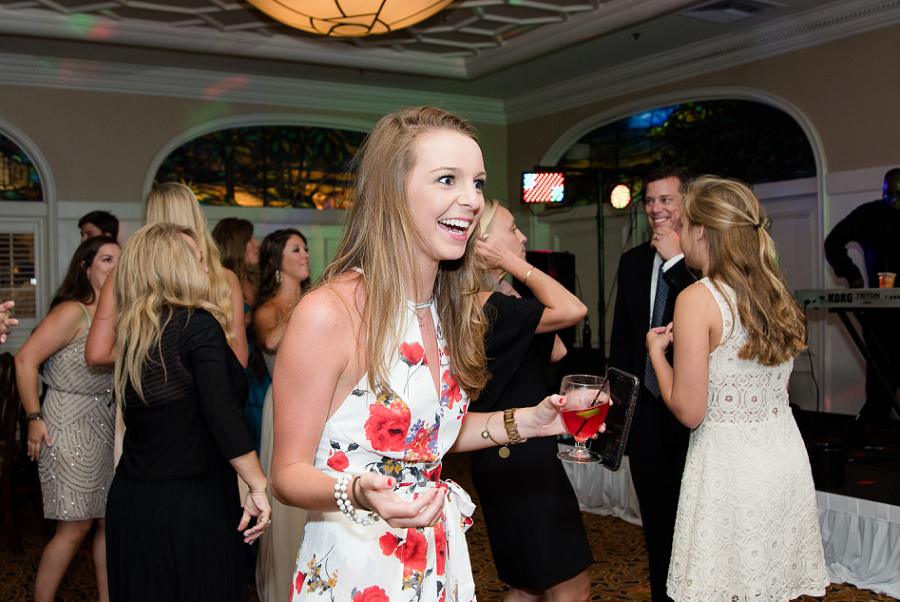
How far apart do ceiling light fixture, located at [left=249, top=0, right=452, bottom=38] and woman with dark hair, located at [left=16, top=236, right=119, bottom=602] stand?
205 centimetres

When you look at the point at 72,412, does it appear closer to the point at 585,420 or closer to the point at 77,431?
the point at 77,431

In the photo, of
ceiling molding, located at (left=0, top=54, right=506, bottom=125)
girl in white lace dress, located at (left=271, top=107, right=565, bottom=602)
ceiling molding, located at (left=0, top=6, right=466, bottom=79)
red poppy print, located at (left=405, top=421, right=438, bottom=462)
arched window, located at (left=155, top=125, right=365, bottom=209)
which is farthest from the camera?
arched window, located at (left=155, top=125, right=365, bottom=209)

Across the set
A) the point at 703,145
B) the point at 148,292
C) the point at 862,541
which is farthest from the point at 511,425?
the point at 703,145

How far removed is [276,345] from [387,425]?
2148 mm

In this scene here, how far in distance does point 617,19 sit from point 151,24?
143 inches

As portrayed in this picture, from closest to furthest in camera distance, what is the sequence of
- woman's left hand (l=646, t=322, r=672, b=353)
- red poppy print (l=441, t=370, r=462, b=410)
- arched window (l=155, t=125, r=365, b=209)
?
red poppy print (l=441, t=370, r=462, b=410)
woman's left hand (l=646, t=322, r=672, b=353)
arched window (l=155, t=125, r=365, b=209)

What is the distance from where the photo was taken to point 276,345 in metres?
3.45

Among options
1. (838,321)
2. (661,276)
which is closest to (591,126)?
(838,321)

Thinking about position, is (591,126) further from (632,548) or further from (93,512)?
(93,512)

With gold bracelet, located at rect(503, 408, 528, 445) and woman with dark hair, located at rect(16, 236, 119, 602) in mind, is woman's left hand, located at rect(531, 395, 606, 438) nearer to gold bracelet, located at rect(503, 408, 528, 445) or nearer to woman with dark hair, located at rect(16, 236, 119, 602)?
gold bracelet, located at rect(503, 408, 528, 445)

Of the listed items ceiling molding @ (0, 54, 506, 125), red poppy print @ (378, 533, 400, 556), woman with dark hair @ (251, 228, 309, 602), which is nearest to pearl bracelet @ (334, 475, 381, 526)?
red poppy print @ (378, 533, 400, 556)

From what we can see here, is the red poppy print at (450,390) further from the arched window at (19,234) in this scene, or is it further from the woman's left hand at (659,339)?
the arched window at (19,234)

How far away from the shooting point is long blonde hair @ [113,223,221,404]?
2.36m

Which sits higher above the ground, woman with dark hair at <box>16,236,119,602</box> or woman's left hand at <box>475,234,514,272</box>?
woman's left hand at <box>475,234,514,272</box>
